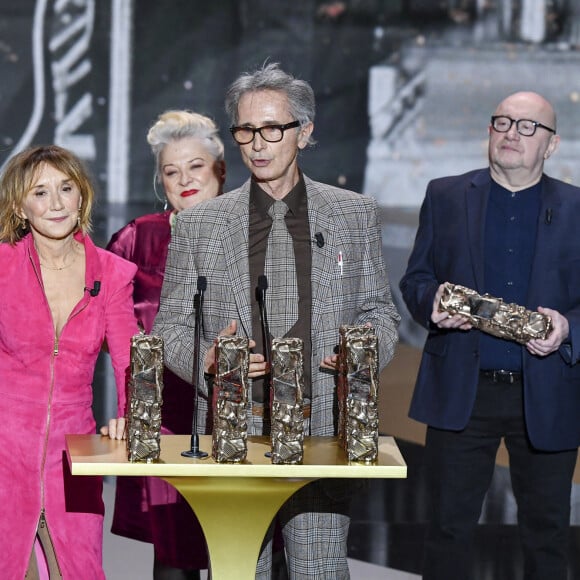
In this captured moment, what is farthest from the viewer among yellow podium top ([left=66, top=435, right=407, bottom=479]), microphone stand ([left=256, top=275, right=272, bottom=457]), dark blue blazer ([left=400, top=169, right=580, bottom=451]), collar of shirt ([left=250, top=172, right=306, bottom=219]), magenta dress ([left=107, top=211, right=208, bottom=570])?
magenta dress ([left=107, top=211, right=208, bottom=570])

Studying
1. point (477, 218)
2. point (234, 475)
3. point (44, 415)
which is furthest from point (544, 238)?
point (44, 415)

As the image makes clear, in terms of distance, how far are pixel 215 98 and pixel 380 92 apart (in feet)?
2.68

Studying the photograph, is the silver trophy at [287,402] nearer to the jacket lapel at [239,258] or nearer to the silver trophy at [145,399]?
the silver trophy at [145,399]

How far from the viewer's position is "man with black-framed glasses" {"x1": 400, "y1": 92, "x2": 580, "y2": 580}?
146 inches

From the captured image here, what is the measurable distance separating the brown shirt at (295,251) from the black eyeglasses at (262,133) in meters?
0.16

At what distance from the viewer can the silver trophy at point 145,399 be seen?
2740mm

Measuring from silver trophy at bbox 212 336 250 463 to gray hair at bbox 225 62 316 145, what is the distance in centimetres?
83

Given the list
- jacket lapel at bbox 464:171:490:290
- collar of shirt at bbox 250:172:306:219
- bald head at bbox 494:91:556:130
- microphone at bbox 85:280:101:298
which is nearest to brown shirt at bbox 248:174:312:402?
collar of shirt at bbox 250:172:306:219

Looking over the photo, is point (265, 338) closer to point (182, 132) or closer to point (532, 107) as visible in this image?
point (532, 107)

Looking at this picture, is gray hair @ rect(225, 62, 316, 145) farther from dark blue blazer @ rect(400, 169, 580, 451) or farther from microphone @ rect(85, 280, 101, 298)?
dark blue blazer @ rect(400, 169, 580, 451)

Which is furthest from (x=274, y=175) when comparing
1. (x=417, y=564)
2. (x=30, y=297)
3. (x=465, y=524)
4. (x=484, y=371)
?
(x=417, y=564)

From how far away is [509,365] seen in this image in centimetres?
372

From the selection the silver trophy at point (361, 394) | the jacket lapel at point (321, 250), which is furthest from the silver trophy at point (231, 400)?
the jacket lapel at point (321, 250)

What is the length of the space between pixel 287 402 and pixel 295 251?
2.20 feet
